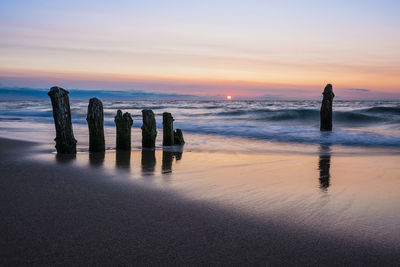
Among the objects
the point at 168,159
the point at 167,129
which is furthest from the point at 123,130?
the point at 168,159

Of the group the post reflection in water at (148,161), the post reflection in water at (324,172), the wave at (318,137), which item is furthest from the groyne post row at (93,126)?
the wave at (318,137)

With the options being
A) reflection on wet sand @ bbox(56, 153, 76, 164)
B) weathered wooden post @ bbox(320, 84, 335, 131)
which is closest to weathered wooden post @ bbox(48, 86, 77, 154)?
reflection on wet sand @ bbox(56, 153, 76, 164)

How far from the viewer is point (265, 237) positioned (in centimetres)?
298

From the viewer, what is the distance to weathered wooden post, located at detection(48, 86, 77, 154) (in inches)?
294

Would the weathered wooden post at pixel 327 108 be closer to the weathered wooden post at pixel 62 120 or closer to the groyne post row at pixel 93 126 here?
the groyne post row at pixel 93 126

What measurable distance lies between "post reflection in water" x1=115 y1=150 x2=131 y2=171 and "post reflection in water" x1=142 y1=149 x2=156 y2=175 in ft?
0.96

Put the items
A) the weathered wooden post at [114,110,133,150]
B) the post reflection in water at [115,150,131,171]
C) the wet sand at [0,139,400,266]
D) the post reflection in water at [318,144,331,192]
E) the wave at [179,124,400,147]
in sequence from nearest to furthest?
the wet sand at [0,139,400,266] → the post reflection in water at [318,144,331,192] → the post reflection in water at [115,150,131,171] → the weathered wooden post at [114,110,133,150] → the wave at [179,124,400,147]

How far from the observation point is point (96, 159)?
7094 millimetres

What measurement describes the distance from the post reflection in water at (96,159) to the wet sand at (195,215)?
0.12 m

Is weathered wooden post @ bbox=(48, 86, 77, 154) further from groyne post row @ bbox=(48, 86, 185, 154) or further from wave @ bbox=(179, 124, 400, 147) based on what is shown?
wave @ bbox=(179, 124, 400, 147)

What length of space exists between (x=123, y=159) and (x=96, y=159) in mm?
524

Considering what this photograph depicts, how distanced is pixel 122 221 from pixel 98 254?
71 centimetres

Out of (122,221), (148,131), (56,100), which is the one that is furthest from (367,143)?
(122,221)

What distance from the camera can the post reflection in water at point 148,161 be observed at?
19.4 ft
